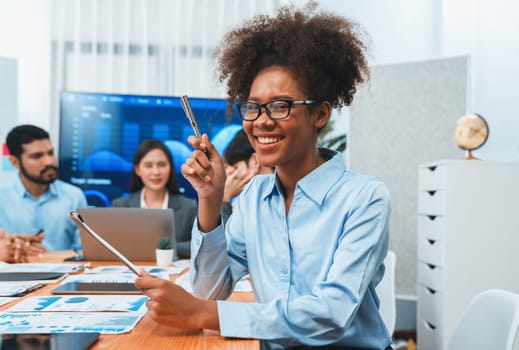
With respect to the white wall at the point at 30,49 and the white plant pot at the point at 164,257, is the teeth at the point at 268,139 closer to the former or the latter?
the white plant pot at the point at 164,257

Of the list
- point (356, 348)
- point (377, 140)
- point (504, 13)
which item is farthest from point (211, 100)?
point (356, 348)

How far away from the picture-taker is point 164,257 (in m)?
1.85

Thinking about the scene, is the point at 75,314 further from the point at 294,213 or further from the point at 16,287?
the point at 294,213

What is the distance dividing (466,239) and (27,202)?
2.55 meters

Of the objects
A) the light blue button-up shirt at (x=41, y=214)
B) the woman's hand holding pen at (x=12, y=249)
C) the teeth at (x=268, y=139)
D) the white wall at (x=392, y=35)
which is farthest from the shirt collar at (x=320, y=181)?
the light blue button-up shirt at (x=41, y=214)

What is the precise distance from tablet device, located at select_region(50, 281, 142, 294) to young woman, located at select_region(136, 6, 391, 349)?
7.1 inches

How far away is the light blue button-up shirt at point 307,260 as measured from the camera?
3.07 feet

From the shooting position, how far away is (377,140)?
3.22 meters

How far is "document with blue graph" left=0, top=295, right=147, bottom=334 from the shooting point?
36.5 inches

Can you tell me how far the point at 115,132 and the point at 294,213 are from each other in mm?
2555

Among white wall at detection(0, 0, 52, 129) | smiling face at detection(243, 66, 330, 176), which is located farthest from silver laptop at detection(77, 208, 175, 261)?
white wall at detection(0, 0, 52, 129)

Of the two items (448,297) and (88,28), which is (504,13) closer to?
(448,297)

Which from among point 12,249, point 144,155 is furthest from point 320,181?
point 144,155

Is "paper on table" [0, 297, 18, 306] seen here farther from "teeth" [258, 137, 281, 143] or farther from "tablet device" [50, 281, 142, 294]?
"teeth" [258, 137, 281, 143]
